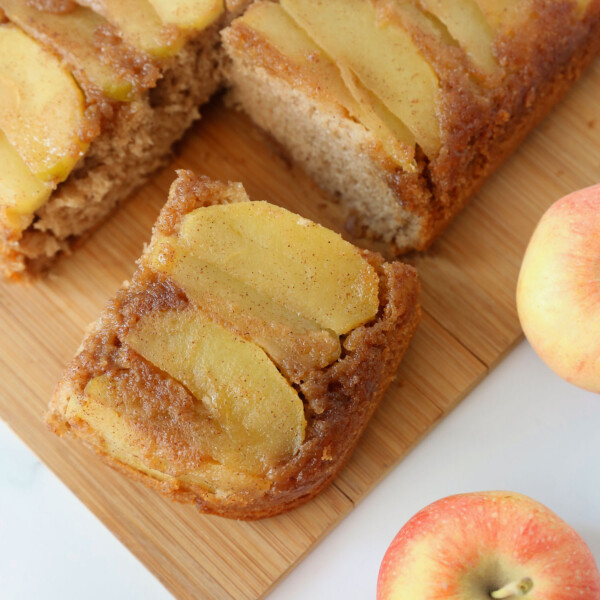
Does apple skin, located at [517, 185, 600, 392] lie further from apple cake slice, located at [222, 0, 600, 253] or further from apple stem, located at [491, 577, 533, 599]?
apple stem, located at [491, 577, 533, 599]

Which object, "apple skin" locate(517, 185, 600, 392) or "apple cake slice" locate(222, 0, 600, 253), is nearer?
"apple skin" locate(517, 185, 600, 392)

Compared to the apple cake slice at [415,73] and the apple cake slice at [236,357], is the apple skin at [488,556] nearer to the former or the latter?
the apple cake slice at [236,357]

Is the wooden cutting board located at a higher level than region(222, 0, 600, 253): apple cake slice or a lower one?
lower

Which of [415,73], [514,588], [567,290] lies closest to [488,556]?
[514,588]

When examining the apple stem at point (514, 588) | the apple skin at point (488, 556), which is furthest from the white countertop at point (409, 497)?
the apple stem at point (514, 588)

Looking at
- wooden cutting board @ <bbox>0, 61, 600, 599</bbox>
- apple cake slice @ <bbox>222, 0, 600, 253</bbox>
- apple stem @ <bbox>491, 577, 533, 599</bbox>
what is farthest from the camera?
wooden cutting board @ <bbox>0, 61, 600, 599</bbox>

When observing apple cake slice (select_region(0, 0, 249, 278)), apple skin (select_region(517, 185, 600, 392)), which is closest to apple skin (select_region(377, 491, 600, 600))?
apple skin (select_region(517, 185, 600, 392))

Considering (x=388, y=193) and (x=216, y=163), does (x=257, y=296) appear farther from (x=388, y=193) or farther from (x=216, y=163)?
(x=216, y=163)
